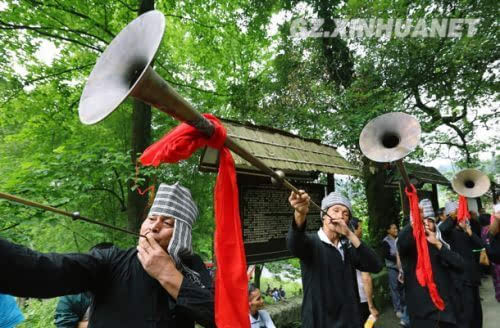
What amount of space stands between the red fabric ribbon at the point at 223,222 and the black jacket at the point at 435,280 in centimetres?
345

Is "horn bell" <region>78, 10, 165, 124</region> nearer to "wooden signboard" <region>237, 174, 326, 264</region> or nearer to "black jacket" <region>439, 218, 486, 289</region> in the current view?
"wooden signboard" <region>237, 174, 326, 264</region>

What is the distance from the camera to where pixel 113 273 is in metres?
1.84

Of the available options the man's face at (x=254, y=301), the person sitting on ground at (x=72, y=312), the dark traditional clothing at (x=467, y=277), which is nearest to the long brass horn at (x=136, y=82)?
the person sitting on ground at (x=72, y=312)

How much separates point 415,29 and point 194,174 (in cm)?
845

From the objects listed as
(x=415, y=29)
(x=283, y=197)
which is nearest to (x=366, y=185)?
(x=415, y=29)

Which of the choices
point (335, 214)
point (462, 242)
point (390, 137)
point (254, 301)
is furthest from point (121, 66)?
point (462, 242)

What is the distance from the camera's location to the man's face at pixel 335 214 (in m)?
3.44

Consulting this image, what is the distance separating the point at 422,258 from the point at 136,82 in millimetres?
4033

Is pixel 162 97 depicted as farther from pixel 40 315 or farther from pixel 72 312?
pixel 40 315

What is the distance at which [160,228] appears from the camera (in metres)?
2.07

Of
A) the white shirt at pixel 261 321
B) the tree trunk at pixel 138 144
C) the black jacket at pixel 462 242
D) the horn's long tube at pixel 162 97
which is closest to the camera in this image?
the horn's long tube at pixel 162 97

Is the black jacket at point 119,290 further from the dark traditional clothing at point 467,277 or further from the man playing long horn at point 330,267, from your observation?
the dark traditional clothing at point 467,277

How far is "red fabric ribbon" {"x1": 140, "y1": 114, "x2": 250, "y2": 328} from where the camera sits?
1.60 meters

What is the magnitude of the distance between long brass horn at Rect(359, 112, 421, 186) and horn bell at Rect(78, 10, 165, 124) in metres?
2.78
